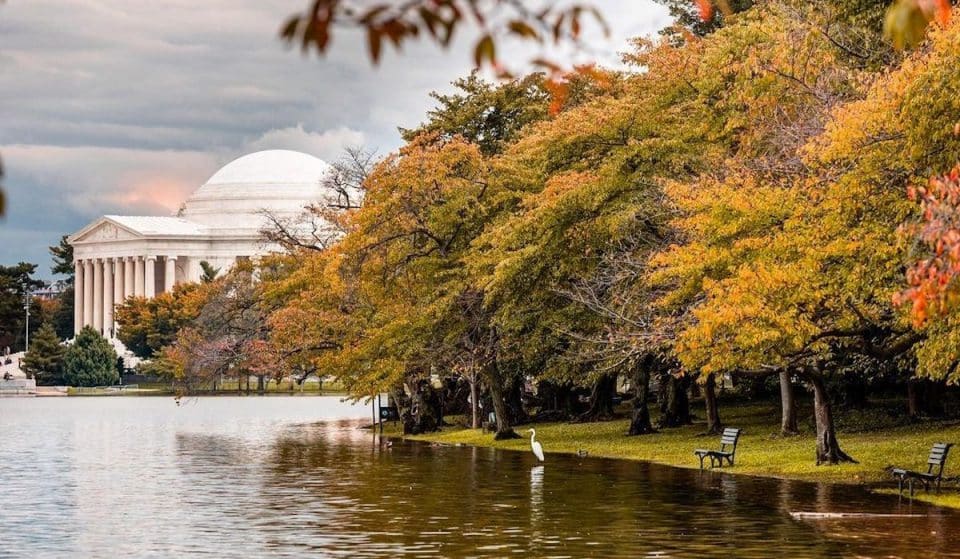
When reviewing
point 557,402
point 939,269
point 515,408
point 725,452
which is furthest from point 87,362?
point 939,269

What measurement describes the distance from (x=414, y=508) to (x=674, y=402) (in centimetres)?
2759

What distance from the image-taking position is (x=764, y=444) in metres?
44.8

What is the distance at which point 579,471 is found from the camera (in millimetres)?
39062

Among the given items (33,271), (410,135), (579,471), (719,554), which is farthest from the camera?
(33,271)

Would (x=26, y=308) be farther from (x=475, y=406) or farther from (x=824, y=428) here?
(x=824, y=428)

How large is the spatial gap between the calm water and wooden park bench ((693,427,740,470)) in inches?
34.2

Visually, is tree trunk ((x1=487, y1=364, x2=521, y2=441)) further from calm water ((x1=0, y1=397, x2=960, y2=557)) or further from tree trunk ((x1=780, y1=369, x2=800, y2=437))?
tree trunk ((x1=780, y1=369, x2=800, y2=437))

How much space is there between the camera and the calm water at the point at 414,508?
77.5 ft

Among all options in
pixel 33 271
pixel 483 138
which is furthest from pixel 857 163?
pixel 33 271

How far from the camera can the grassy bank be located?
35.8 m

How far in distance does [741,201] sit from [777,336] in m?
3.53

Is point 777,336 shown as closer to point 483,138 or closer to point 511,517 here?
point 511,517

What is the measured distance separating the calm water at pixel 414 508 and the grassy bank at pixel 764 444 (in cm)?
154

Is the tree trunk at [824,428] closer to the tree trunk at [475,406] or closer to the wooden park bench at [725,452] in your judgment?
the wooden park bench at [725,452]
